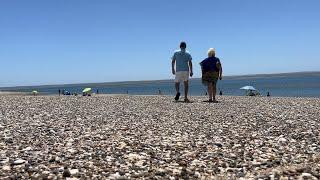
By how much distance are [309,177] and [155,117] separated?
7373 mm

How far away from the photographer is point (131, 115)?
13.8 m

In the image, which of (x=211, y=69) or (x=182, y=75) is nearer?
(x=182, y=75)

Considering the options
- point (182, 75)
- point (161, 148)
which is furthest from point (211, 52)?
point (161, 148)

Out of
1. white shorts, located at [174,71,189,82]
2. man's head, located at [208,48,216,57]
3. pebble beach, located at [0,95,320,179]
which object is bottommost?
pebble beach, located at [0,95,320,179]

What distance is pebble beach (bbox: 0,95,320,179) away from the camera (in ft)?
20.7

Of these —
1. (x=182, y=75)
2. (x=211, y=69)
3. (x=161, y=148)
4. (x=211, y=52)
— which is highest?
(x=211, y=52)

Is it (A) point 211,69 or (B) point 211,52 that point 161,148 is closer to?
(A) point 211,69

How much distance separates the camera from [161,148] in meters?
8.00

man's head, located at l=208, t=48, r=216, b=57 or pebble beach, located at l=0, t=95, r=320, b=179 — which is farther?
man's head, located at l=208, t=48, r=216, b=57

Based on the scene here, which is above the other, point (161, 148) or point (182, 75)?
point (182, 75)

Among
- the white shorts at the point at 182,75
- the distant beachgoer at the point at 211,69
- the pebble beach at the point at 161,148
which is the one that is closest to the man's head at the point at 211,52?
the distant beachgoer at the point at 211,69

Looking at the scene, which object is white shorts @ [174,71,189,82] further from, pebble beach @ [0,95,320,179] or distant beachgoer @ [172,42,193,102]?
pebble beach @ [0,95,320,179]

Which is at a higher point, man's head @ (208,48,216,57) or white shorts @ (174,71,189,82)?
man's head @ (208,48,216,57)

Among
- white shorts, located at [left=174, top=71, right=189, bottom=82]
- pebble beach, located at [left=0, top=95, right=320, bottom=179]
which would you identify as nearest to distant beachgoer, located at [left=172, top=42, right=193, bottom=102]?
white shorts, located at [left=174, top=71, right=189, bottom=82]
